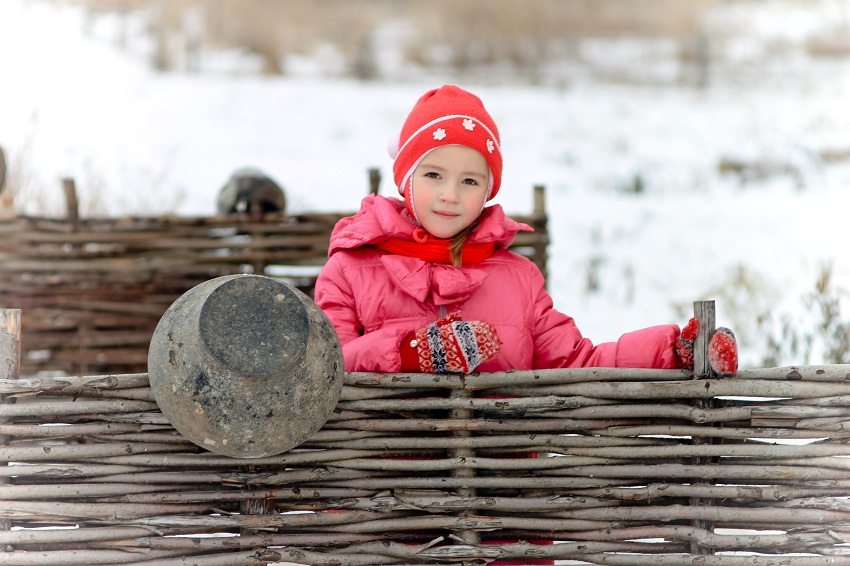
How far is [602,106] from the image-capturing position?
32.8 feet

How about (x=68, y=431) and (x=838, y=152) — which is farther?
(x=838, y=152)

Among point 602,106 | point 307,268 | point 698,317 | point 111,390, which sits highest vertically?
point 602,106

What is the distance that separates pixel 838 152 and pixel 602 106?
2.65 metres

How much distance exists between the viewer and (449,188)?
6.32 feet

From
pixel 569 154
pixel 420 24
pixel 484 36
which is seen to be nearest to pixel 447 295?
pixel 569 154

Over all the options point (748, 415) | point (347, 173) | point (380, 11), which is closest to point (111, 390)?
point (748, 415)

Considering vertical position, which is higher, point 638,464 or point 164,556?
point 638,464

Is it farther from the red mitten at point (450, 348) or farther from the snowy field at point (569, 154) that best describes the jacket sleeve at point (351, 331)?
the snowy field at point (569, 154)

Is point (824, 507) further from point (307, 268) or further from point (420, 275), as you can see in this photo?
point (307, 268)

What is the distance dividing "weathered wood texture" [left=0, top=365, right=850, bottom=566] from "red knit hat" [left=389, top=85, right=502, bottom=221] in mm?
575

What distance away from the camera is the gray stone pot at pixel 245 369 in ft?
4.54

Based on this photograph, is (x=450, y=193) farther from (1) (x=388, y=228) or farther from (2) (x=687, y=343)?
(2) (x=687, y=343)

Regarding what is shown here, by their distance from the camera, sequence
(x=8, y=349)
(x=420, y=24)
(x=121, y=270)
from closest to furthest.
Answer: (x=8, y=349) < (x=121, y=270) < (x=420, y=24)

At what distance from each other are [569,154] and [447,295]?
712 centimetres
